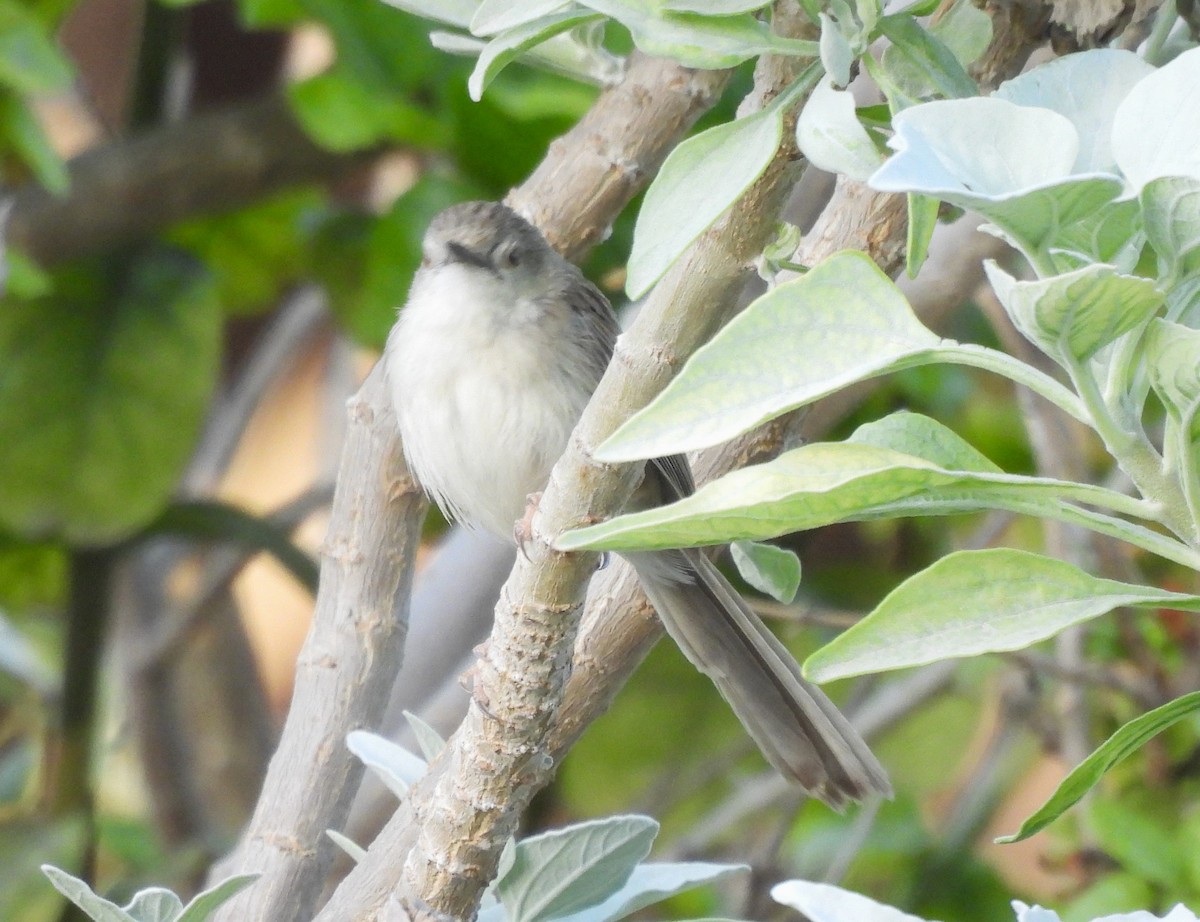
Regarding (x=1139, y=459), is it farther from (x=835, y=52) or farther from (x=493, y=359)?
(x=493, y=359)

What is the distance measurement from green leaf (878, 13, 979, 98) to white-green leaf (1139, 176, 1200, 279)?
0.49 ft

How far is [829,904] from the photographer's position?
65 centimetres

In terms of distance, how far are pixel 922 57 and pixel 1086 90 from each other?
8 cm

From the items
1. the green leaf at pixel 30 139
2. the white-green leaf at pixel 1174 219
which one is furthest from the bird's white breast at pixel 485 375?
the white-green leaf at pixel 1174 219

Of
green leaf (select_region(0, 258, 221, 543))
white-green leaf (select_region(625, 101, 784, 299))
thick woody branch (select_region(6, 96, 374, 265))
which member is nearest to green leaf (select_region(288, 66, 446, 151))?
thick woody branch (select_region(6, 96, 374, 265))

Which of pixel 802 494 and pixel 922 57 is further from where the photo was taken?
pixel 922 57

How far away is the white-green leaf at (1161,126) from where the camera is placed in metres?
0.58

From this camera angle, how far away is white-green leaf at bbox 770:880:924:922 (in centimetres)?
63

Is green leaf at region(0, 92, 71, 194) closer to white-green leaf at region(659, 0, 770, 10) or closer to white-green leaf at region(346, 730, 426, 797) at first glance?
white-green leaf at region(346, 730, 426, 797)

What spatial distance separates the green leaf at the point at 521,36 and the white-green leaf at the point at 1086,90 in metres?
0.22


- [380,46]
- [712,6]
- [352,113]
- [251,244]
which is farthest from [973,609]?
[251,244]

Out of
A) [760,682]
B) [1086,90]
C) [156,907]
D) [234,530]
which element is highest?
[1086,90]

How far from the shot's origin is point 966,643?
0.64m

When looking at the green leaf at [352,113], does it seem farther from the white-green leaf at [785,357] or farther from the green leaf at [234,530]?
the white-green leaf at [785,357]
